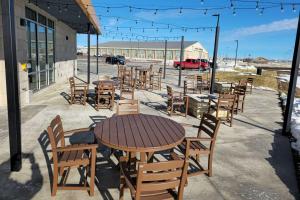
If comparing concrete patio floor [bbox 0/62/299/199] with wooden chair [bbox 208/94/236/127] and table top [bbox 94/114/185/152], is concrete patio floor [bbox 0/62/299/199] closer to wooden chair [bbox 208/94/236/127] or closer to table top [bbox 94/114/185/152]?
wooden chair [bbox 208/94/236/127]

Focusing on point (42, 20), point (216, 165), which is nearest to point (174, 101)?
point (216, 165)

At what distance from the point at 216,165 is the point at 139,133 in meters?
1.73

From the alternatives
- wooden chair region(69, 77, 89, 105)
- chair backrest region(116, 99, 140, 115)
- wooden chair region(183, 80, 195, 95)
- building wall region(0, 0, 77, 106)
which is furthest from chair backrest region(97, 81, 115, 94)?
chair backrest region(116, 99, 140, 115)

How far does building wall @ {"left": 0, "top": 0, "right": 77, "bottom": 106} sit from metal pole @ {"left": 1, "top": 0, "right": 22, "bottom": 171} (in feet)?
14.4

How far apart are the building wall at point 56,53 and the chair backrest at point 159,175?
22.0ft

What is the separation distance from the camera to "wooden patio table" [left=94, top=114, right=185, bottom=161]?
3180 mm

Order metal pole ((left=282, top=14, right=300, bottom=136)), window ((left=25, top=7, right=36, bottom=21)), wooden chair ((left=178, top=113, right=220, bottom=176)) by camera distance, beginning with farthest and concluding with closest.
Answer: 1. window ((left=25, top=7, right=36, bottom=21))
2. metal pole ((left=282, top=14, right=300, bottom=136))
3. wooden chair ((left=178, top=113, right=220, bottom=176))

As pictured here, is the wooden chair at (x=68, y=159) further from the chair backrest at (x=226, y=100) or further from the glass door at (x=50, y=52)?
the glass door at (x=50, y=52)

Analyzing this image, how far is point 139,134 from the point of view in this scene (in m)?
3.59

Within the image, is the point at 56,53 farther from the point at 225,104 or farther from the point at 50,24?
the point at 225,104

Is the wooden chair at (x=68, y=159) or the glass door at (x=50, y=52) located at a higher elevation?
the glass door at (x=50, y=52)

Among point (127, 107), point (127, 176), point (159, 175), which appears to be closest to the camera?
point (159, 175)

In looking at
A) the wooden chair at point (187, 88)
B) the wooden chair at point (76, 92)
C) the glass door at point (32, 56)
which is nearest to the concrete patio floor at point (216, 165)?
the wooden chair at point (76, 92)

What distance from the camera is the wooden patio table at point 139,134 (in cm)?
318
